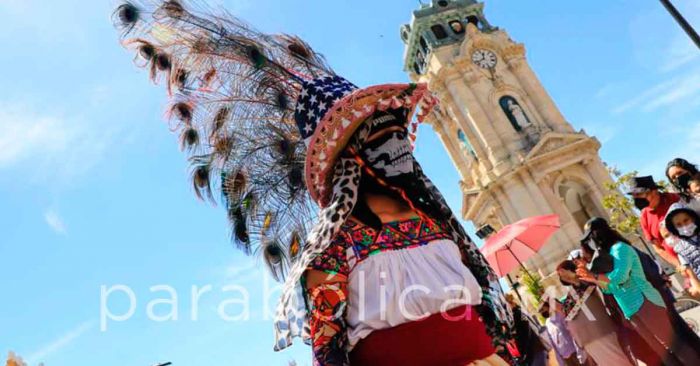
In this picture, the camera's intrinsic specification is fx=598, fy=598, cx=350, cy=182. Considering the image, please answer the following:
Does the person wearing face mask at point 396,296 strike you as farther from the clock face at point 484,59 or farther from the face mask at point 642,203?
the clock face at point 484,59

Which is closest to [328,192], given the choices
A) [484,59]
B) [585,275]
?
[585,275]

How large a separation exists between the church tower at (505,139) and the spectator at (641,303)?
91.6ft

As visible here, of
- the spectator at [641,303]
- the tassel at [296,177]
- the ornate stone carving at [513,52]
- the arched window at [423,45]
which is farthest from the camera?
the arched window at [423,45]

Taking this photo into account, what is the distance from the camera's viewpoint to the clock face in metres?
37.8

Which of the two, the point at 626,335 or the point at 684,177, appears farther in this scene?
the point at 626,335

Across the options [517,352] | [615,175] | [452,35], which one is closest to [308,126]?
[517,352]

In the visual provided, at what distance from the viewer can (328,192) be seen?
320cm

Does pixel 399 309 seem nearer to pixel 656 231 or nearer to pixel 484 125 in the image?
pixel 656 231

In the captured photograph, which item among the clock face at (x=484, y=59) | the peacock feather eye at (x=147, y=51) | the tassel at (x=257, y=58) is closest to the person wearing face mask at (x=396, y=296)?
the tassel at (x=257, y=58)

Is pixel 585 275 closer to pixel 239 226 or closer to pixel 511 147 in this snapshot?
pixel 239 226

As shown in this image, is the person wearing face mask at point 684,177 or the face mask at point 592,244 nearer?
the person wearing face mask at point 684,177

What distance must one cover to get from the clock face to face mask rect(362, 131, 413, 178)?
36.2m

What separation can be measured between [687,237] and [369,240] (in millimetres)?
3767

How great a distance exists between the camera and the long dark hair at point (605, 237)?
5.75 meters
